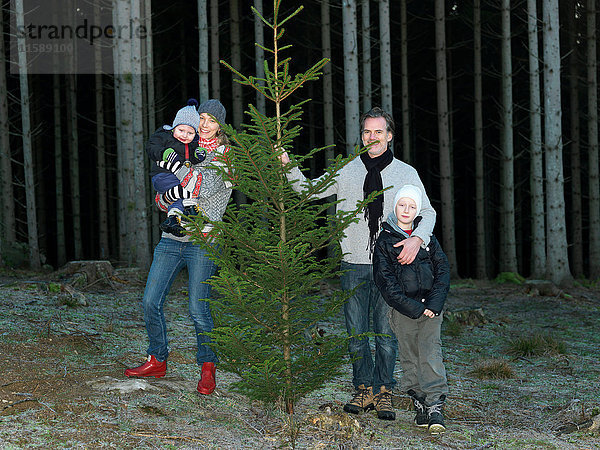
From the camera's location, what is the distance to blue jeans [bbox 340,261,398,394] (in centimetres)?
477

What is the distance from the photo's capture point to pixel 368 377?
16.1ft

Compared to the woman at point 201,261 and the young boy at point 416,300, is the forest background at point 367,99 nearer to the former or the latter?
the woman at point 201,261

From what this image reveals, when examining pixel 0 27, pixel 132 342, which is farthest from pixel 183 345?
pixel 0 27

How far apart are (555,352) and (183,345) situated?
4696 mm

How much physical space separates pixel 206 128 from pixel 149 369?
2.14 metres

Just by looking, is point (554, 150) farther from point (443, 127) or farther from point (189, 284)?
point (189, 284)

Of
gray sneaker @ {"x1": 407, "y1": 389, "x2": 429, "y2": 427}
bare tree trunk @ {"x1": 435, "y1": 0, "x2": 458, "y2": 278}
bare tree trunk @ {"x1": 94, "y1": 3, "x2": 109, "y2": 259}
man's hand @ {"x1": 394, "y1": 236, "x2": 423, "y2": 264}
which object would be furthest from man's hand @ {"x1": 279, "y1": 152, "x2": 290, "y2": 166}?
bare tree trunk @ {"x1": 94, "y1": 3, "x2": 109, "y2": 259}

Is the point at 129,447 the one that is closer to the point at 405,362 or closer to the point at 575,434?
the point at 405,362

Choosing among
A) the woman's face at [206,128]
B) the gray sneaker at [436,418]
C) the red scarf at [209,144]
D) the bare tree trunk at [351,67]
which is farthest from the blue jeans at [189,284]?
the bare tree trunk at [351,67]

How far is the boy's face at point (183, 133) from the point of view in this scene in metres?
4.77

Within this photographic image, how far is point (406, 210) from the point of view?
15.0ft

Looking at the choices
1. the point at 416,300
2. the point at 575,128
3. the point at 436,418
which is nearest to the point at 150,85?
the point at 575,128

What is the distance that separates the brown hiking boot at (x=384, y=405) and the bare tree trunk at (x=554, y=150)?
10453 millimetres

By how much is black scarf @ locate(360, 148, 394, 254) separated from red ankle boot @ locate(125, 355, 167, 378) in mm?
2111
